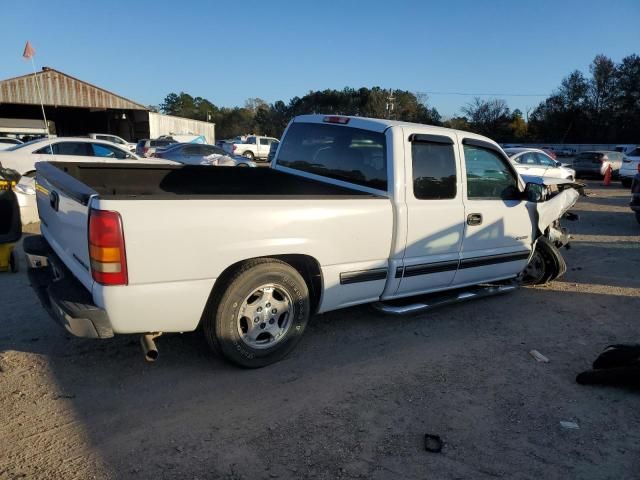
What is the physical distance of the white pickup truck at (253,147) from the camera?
105 ft

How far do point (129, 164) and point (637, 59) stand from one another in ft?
238

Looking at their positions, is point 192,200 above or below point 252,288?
above

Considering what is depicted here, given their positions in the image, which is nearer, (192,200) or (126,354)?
(192,200)

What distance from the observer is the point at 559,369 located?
3877mm

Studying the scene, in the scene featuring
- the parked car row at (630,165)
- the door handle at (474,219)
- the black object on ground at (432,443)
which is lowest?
the black object on ground at (432,443)

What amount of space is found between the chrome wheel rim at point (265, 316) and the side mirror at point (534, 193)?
2.96m

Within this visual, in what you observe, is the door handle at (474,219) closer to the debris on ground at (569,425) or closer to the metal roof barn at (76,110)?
the debris on ground at (569,425)

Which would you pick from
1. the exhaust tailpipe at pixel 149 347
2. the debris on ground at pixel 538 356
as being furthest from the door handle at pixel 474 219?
the exhaust tailpipe at pixel 149 347

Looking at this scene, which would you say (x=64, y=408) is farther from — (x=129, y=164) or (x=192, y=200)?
(x=129, y=164)

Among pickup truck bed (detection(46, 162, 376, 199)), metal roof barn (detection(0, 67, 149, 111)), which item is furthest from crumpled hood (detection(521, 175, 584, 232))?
metal roof barn (detection(0, 67, 149, 111))

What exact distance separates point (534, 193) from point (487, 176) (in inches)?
25.7

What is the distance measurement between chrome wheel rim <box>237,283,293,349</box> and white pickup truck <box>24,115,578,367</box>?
1 cm

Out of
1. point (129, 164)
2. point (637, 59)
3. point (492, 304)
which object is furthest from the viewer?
point (637, 59)

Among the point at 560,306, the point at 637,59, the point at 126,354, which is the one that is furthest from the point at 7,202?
the point at 637,59
